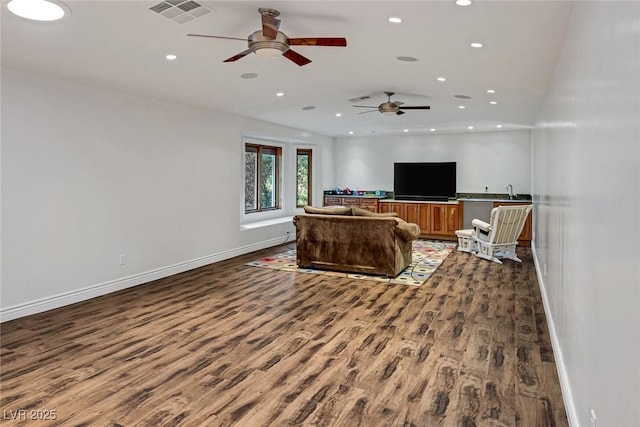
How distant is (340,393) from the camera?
9.05 ft

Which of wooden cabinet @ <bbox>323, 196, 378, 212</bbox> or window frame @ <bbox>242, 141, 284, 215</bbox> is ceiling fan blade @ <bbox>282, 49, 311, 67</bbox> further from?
wooden cabinet @ <bbox>323, 196, 378, 212</bbox>

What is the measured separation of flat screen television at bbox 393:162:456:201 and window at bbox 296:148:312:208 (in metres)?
2.07

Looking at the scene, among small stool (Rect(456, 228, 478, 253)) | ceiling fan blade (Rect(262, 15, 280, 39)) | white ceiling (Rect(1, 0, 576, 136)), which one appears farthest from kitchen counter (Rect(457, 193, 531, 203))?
ceiling fan blade (Rect(262, 15, 280, 39))

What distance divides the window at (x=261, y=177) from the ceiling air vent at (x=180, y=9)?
5.49 m

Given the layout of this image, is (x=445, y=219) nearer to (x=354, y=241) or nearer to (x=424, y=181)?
(x=424, y=181)

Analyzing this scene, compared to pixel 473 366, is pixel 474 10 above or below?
above

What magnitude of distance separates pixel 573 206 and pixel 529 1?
4.02 feet

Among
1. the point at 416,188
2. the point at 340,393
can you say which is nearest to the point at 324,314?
the point at 340,393

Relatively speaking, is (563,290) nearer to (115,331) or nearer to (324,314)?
(324,314)

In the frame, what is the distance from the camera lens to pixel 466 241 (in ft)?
26.1

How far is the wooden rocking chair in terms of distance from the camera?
6.78 m

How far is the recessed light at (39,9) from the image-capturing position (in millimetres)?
2570

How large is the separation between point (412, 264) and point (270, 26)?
186 inches

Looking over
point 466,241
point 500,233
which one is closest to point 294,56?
point 500,233
